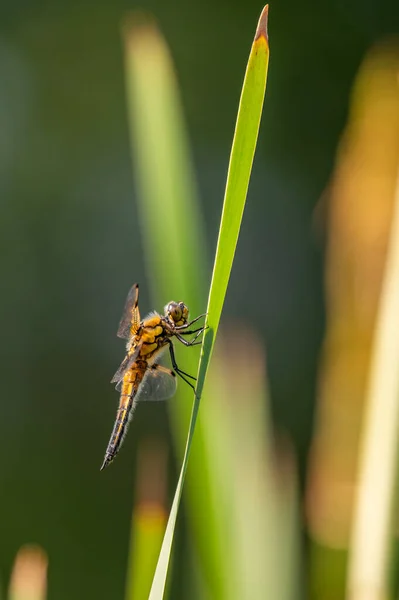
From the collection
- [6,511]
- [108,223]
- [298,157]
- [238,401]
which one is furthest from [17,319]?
[238,401]

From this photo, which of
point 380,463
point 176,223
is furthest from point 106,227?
point 380,463

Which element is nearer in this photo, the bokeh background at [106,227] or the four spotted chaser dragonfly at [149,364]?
the four spotted chaser dragonfly at [149,364]

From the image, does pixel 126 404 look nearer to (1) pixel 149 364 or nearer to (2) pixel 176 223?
(1) pixel 149 364

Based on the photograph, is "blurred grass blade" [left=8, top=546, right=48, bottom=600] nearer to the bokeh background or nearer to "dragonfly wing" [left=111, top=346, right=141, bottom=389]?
"dragonfly wing" [left=111, top=346, right=141, bottom=389]

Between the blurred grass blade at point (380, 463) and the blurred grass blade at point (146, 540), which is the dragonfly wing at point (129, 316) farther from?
the blurred grass blade at point (380, 463)

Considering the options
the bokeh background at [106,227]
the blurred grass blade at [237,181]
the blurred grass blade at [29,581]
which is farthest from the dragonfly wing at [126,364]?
the bokeh background at [106,227]

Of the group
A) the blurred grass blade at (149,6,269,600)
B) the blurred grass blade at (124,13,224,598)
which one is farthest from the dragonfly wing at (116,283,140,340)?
the blurred grass blade at (149,6,269,600)

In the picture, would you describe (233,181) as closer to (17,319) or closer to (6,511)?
(6,511)
